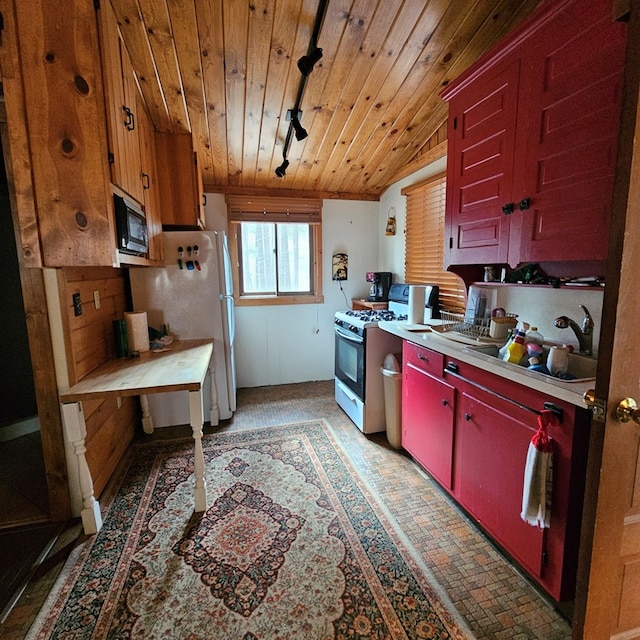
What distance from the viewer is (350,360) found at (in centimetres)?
Answer: 306

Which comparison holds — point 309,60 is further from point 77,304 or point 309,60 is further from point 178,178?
point 77,304

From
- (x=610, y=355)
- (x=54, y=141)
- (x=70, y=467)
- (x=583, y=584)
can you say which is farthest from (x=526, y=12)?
(x=70, y=467)

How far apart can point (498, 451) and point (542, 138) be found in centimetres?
142

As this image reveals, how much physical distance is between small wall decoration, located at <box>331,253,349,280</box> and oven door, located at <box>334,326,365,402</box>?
101 centimetres

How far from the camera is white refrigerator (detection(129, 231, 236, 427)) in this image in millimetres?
2896

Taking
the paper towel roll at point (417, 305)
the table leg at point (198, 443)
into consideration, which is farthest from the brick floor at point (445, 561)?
the paper towel roll at point (417, 305)

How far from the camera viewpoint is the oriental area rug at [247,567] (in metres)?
1.35

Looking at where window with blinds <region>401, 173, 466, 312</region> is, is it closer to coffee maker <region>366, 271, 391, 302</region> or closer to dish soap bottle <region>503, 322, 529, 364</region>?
coffee maker <region>366, 271, 391, 302</region>

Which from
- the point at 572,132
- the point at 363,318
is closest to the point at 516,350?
the point at 572,132

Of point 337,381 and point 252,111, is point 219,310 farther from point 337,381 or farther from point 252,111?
point 252,111

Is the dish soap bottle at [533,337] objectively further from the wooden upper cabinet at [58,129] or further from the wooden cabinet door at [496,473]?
the wooden upper cabinet at [58,129]

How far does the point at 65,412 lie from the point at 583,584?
2.10m

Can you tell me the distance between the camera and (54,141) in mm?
1482

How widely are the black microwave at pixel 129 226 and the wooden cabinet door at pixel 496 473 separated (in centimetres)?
189
